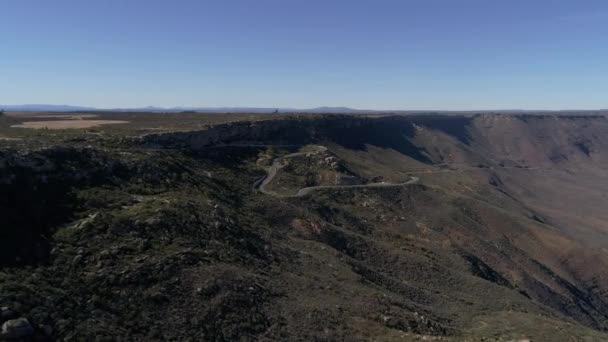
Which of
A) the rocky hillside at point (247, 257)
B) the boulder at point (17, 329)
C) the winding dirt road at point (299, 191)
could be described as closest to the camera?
the boulder at point (17, 329)

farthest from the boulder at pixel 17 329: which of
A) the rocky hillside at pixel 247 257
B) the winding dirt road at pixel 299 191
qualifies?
the winding dirt road at pixel 299 191

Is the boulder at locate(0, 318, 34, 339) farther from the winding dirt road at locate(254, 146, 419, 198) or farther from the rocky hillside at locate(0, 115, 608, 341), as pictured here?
the winding dirt road at locate(254, 146, 419, 198)

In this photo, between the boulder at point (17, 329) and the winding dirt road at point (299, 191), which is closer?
the boulder at point (17, 329)

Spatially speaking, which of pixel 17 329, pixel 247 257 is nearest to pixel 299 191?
pixel 247 257

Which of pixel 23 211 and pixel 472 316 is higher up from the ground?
pixel 23 211

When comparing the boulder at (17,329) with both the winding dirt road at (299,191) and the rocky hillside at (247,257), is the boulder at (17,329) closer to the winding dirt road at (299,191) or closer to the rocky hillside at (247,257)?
the rocky hillside at (247,257)

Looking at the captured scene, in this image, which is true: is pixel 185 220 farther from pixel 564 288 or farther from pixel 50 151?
pixel 564 288

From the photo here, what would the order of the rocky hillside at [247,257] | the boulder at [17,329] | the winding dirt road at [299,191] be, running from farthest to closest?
the winding dirt road at [299,191]
the rocky hillside at [247,257]
the boulder at [17,329]

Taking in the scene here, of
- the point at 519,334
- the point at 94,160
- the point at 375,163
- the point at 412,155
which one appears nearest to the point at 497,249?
the point at 519,334

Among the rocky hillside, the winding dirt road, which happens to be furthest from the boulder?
the winding dirt road
